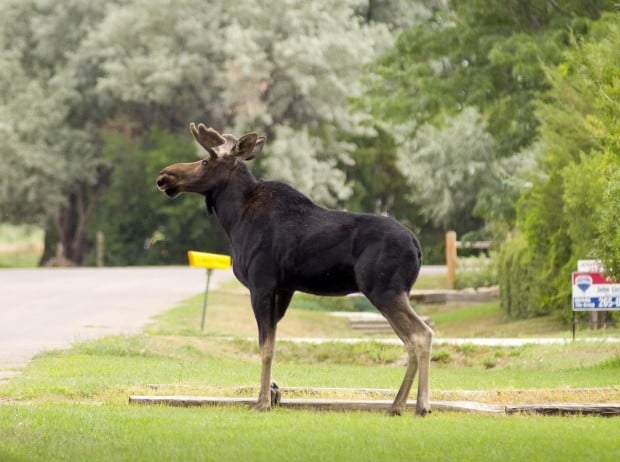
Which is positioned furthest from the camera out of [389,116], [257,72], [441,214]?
[257,72]

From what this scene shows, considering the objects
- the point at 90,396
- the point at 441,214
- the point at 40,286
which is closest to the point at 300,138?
the point at 441,214

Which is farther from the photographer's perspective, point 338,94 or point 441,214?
point 338,94

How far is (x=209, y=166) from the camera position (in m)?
13.3

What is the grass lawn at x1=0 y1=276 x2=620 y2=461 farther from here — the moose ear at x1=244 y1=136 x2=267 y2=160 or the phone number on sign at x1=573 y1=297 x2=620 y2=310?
the moose ear at x1=244 y1=136 x2=267 y2=160

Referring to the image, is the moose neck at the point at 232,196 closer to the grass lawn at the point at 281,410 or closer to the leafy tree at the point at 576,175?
the grass lawn at the point at 281,410

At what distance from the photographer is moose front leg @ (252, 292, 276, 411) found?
41.7 feet

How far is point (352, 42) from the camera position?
60375 mm

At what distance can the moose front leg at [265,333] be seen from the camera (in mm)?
12711

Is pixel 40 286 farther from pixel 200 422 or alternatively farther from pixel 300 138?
pixel 200 422

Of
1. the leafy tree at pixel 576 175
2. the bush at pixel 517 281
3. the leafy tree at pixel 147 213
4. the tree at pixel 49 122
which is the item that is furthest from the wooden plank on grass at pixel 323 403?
the tree at pixel 49 122

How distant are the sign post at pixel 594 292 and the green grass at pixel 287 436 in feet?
32.2

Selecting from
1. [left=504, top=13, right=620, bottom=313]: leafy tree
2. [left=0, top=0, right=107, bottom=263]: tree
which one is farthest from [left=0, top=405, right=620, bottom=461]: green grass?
[left=0, top=0, right=107, bottom=263]: tree

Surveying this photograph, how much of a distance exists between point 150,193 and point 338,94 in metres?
10.4

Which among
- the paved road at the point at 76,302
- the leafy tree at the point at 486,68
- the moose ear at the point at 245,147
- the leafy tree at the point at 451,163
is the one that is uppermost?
the leafy tree at the point at 486,68
